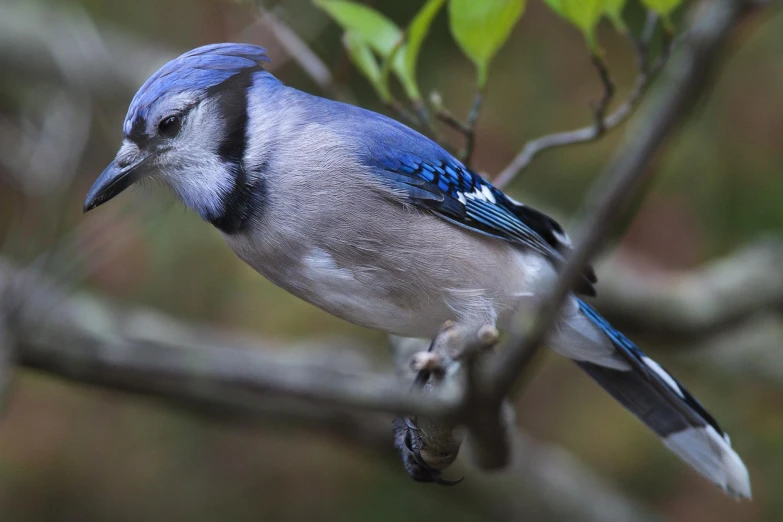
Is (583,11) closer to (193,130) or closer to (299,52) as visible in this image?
(193,130)

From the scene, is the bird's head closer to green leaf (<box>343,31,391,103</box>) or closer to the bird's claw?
green leaf (<box>343,31,391,103</box>)

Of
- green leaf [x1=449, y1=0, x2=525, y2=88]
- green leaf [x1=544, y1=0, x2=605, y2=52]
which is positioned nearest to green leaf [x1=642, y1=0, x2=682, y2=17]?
green leaf [x1=544, y1=0, x2=605, y2=52]

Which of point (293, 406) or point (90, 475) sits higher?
point (293, 406)

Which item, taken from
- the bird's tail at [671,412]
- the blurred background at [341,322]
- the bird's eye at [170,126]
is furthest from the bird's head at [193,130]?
the blurred background at [341,322]

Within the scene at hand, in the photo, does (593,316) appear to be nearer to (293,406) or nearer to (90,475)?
(293,406)

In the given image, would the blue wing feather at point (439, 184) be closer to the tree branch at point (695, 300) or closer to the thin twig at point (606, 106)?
the thin twig at point (606, 106)

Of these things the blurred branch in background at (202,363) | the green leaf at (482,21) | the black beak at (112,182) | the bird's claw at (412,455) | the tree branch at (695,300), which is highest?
the green leaf at (482,21)

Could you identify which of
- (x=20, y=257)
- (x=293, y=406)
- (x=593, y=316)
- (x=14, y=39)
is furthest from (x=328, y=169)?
(x=14, y=39)

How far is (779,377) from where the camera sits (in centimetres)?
281

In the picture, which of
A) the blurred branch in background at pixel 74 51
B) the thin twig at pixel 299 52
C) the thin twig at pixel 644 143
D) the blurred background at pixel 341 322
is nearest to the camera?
the thin twig at pixel 644 143

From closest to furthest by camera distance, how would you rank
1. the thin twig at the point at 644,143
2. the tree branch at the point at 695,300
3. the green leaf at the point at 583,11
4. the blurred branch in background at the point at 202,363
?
the thin twig at the point at 644,143 < the green leaf at the point at 583,11 < the blurred branch in background at the point at 202,363 < the tree branch at the point at 695,300

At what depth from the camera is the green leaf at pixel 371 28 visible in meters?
Answer: 1.31

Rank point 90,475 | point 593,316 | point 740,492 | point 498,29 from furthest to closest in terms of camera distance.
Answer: point 90,475, point 593,316, point 740,492, point 498,29

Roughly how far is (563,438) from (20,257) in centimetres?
193
